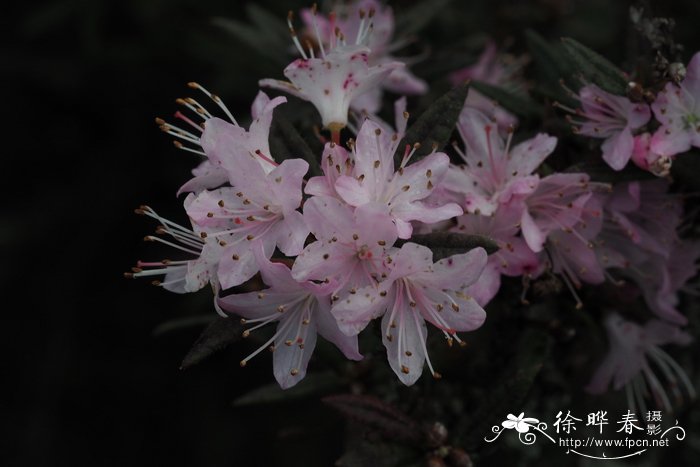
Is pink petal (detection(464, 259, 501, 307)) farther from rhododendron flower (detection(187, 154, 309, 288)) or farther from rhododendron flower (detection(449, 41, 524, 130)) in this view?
rhododendron flower (detection(449, 41, 524, 130))

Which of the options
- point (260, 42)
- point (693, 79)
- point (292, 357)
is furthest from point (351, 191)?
point (260, 42)

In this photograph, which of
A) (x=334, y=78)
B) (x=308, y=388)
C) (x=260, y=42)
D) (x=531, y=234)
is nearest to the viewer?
(x=531, y=234)

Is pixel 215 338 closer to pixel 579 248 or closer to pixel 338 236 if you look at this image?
pixel 338 236

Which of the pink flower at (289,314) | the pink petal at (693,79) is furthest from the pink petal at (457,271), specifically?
the pink petal at (693,79)

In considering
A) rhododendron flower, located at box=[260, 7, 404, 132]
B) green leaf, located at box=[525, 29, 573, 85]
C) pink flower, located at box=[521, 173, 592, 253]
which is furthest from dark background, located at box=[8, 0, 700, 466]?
pink flower, located at box=[521, 173, 592, 253]

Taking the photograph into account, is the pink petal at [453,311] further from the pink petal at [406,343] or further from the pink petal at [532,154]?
the pink petal at [532,154]

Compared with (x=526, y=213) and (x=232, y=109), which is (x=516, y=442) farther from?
(x=232, y=109)
